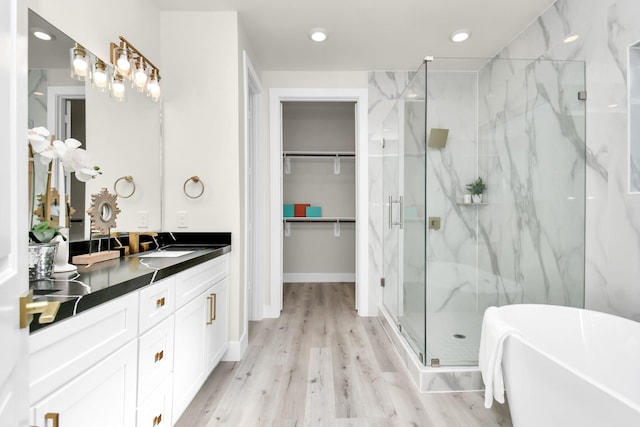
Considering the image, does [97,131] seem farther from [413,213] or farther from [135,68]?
[413,213]

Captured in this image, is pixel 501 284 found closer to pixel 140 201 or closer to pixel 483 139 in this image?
pixel 483 139

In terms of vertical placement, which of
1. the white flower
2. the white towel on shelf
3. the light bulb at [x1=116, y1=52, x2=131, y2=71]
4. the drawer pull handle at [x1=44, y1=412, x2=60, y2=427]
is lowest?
the white towel on shelf

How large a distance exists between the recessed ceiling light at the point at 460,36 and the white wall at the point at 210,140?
177 centimetres

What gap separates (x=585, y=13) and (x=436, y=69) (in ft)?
2.93

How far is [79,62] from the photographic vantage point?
5.39ft

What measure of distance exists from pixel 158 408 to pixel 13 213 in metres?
1.20

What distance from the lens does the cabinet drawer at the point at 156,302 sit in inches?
50.6

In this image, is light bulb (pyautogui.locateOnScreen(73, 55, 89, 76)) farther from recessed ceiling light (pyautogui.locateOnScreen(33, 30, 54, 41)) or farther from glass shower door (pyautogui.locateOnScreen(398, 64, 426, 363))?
glass shower door (pyautogui.locateOnScreen(398, 64, 426, 363))

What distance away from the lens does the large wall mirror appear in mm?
1402

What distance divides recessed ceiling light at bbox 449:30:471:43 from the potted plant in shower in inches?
47.4

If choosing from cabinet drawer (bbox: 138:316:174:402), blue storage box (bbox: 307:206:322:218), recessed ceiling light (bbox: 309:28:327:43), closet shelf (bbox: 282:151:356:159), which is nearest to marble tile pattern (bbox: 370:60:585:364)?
recessed ceiling light (bbox: 309:28:327:43)

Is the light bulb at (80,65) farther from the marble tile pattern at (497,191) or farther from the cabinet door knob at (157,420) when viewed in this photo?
the marble tile pattern at (497,191)

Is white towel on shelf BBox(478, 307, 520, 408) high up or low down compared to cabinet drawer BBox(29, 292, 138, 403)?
down

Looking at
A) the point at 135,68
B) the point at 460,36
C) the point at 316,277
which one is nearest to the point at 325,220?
the point at 316,277
